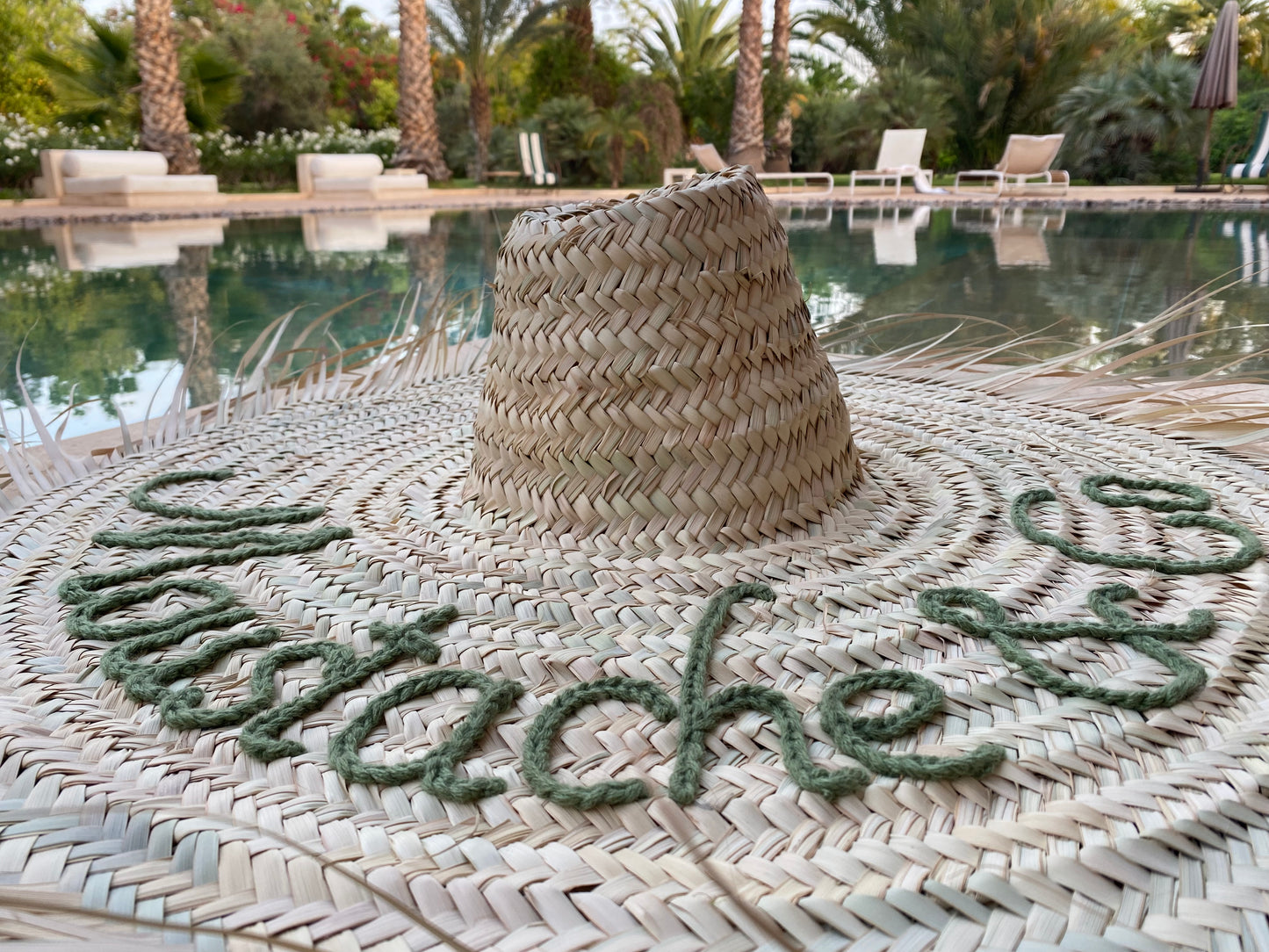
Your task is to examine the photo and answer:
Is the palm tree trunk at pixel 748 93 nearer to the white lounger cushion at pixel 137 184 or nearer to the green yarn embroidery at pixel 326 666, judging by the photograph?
the white lounger cushion at pixel 137 184

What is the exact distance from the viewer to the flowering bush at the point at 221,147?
32.0ft

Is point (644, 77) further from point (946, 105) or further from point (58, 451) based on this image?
point (58, 451)

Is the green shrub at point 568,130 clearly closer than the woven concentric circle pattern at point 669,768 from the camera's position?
No

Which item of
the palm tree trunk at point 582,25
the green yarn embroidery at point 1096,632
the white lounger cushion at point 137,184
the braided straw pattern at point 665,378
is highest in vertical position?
the palm tree trunk at point 582,25

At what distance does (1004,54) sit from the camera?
1193cm

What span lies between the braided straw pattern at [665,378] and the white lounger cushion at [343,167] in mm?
10585

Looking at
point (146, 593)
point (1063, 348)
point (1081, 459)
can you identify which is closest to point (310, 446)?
point (146, 593)

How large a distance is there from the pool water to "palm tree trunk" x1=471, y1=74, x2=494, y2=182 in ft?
19.0

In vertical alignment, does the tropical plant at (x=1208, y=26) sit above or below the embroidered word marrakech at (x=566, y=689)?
above

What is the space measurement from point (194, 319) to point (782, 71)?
1084cm

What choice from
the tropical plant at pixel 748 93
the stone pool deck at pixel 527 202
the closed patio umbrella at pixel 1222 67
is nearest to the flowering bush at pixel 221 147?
the stone pool deck at pixel 527 202

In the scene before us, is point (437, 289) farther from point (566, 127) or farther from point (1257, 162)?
point (1257, 162)

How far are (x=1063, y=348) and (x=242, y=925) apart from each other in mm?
2436

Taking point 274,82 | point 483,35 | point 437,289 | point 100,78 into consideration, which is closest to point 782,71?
point 483,35
